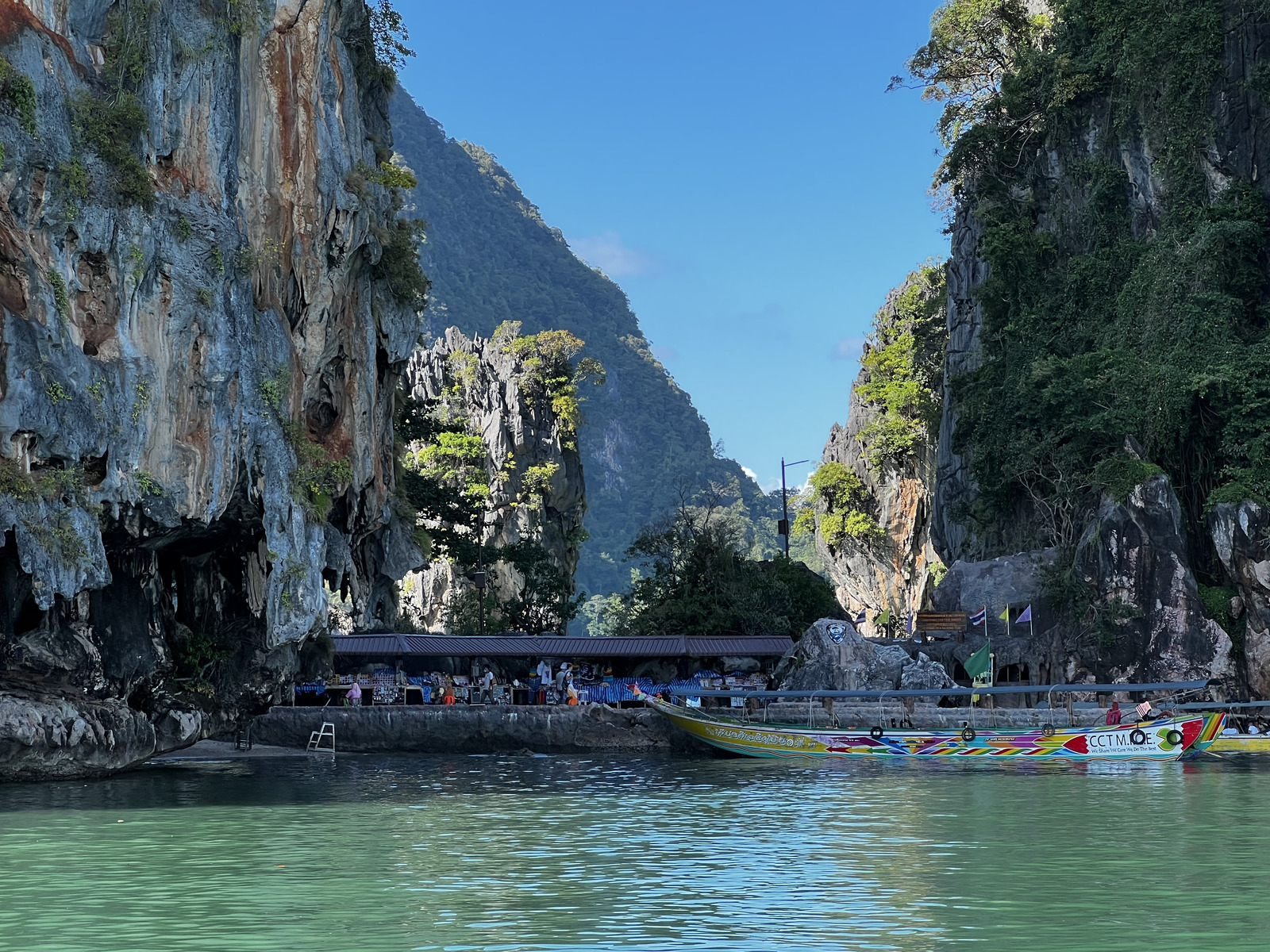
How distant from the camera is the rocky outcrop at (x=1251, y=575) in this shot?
145 ft

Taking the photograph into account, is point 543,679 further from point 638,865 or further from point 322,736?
point 638,865

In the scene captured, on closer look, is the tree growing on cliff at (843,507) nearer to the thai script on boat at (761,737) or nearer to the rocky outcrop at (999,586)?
the rocky outcrop at (999,586)

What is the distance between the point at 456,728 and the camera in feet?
142

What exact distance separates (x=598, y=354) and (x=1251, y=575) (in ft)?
458

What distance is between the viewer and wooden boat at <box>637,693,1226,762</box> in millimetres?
37406

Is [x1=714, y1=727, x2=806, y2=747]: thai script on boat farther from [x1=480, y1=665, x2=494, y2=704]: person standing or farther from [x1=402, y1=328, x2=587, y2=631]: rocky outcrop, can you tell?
[x1=402, y1=328, x2=587, y2=631]: rocky outcrop

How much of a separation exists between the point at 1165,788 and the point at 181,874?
21.1 m

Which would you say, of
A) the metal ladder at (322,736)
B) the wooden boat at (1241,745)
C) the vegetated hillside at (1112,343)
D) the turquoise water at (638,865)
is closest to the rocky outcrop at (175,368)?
the turquoise water at (638,865)

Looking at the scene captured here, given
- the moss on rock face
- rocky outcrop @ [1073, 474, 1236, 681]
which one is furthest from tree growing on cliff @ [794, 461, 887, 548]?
the moss on rock face

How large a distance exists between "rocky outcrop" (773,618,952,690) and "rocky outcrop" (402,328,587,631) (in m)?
30.0

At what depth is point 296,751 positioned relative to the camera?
42.2m

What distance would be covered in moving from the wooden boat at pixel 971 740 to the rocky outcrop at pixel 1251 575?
7.06 meters

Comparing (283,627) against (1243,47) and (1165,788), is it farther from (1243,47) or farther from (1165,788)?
(1243,47)

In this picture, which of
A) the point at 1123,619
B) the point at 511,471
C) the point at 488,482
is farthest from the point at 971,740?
the point at 511,471
